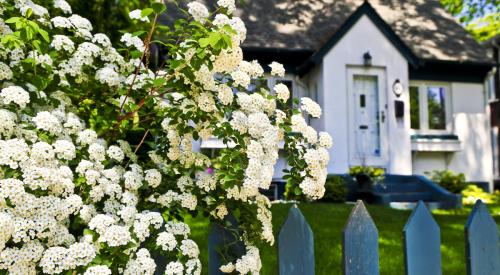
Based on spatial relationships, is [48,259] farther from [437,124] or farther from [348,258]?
[437,124]

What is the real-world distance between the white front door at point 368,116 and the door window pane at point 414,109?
1628 millimetres

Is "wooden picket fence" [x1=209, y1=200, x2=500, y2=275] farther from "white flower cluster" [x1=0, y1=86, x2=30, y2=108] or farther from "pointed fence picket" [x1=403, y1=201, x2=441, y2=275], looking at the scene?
"white flower cluster" [x1=0, y1=86, x2=30, y2=108]

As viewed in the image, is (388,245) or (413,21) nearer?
(388,245)

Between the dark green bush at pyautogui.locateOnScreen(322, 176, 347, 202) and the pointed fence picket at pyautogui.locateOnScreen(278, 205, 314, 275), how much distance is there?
8.30 m

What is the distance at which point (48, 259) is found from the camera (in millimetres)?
1650

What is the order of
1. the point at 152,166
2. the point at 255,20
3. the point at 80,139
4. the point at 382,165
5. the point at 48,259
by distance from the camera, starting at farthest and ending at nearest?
the point at 255,20
the point at 382,165
the point at 152,166
the point at 80,139
the point at 48,259

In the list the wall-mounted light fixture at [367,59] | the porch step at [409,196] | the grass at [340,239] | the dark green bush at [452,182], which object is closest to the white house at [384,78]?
the wall-mounted light fixture at [367,59]

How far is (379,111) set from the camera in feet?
40.5

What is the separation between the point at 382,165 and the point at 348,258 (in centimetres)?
1060

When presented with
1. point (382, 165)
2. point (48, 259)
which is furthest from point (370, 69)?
point (48, 259)

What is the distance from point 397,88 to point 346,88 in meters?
1.34

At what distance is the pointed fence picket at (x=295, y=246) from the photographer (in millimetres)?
2016

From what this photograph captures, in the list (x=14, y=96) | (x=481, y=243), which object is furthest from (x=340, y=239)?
(x=14, y=96)

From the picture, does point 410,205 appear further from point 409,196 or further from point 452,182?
point 452,182
